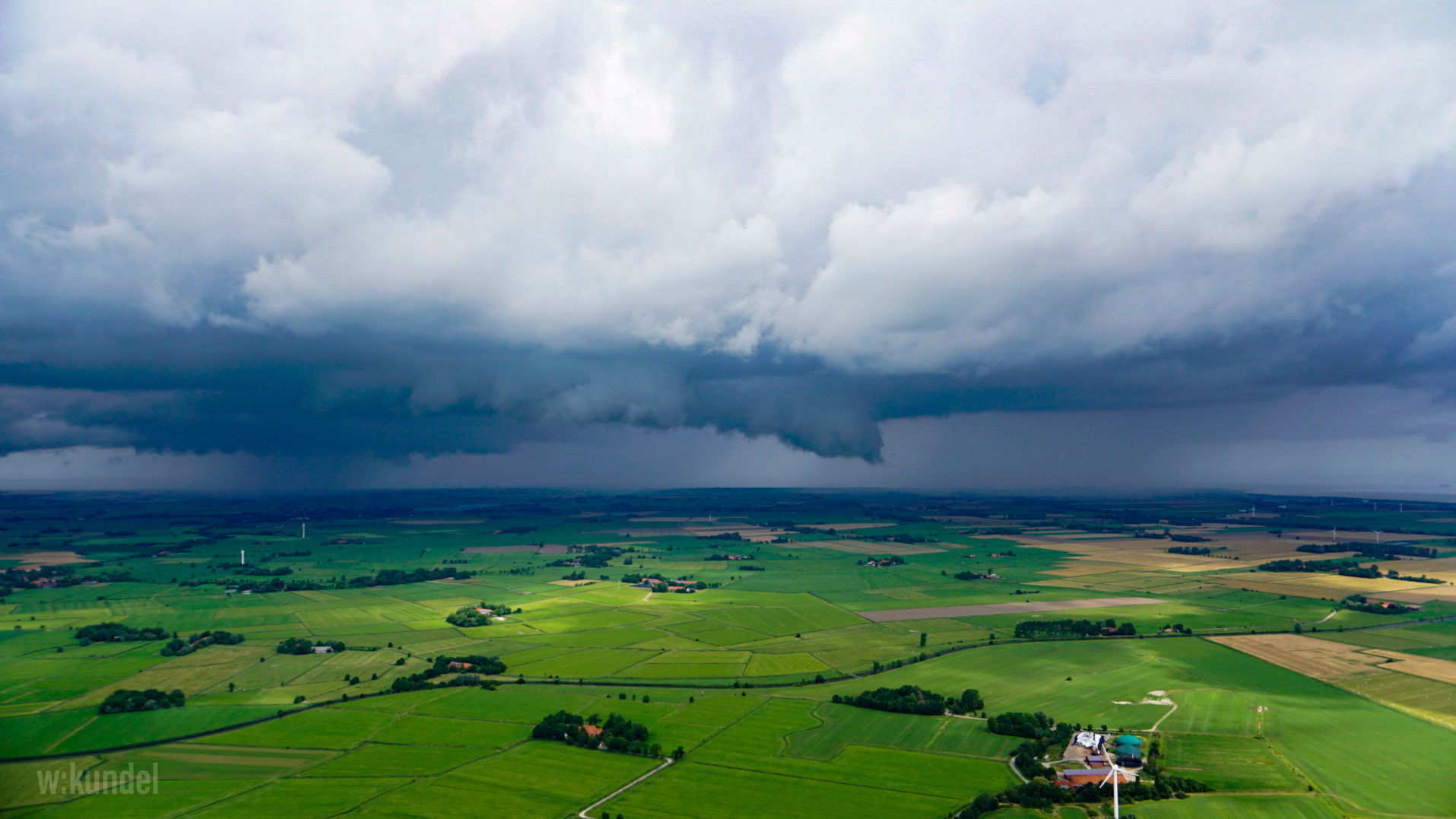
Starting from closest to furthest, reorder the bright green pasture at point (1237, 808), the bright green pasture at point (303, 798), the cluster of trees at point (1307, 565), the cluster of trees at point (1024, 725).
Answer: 1. the bright green pasture at point (1237, 808)
2. the bright green pasture at point (303, 798)
3. the cluster of trees at point (1024, 725)
4. the cluster of trees at point (1307, 565)

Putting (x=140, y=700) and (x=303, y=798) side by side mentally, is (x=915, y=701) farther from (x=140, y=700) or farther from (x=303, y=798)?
(x=140, y=700)

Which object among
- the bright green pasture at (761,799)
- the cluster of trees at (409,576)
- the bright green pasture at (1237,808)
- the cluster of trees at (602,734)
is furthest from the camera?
the cluster of trees at (409,576)

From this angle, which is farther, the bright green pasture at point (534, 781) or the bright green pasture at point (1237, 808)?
the bright green pasture at point (534, 781)

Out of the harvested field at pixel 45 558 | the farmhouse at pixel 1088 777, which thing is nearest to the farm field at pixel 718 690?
the farmhouse at pixel 1088 777

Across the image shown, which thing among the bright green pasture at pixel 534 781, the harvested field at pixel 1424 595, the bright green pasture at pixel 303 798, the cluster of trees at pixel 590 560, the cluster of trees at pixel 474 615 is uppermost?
the bright green pasture at pixel 303 798

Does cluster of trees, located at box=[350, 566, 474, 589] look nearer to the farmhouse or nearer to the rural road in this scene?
the rural road

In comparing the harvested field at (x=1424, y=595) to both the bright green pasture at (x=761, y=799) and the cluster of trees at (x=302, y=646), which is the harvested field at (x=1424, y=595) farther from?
the cluster of trees at (x=302, y=646)

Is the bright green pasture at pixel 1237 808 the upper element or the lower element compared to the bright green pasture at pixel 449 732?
upper
